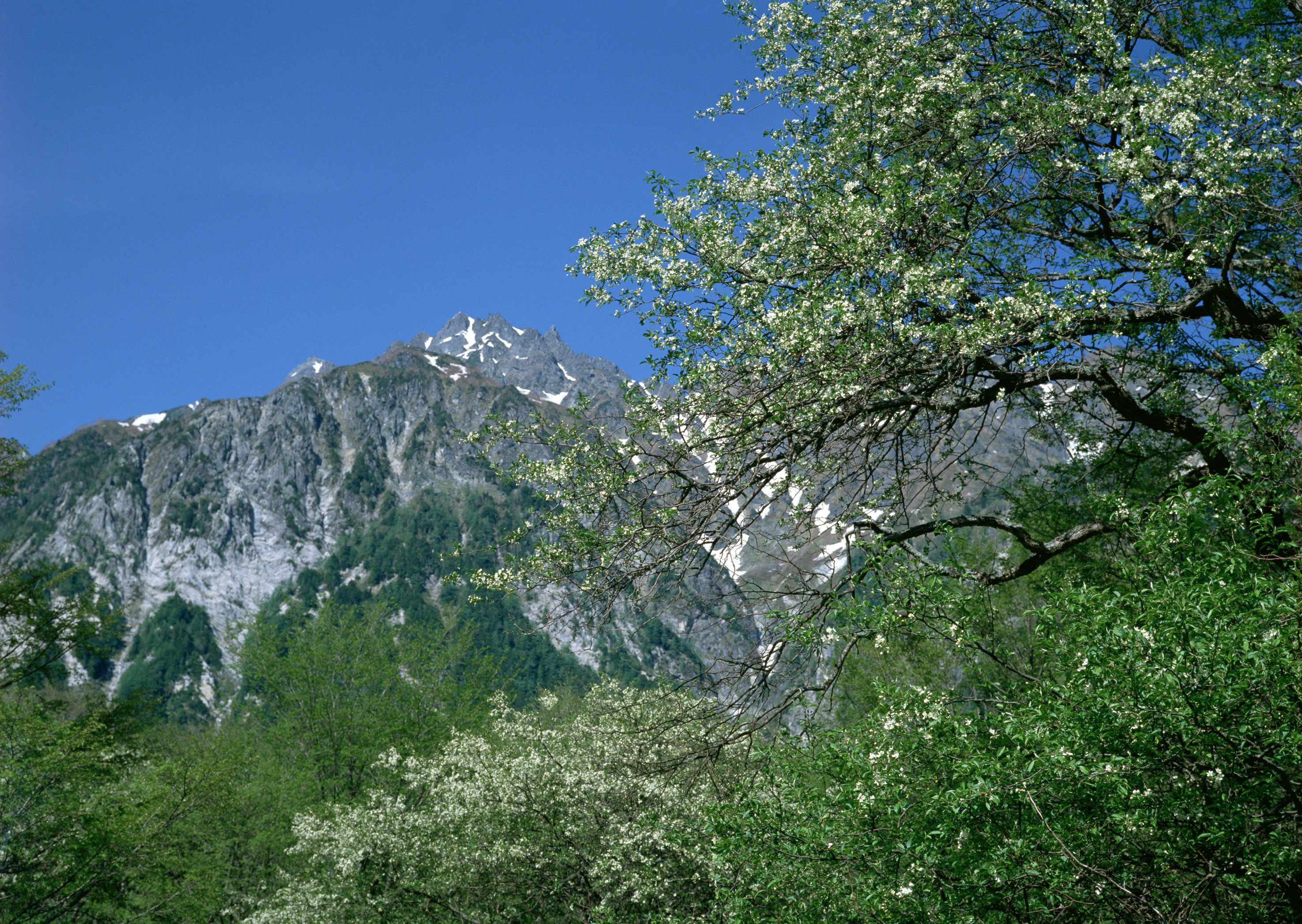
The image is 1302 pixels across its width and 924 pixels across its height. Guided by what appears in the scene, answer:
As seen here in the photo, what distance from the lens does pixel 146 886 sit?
21.9 metres

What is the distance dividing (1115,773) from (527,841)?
13.4 metres

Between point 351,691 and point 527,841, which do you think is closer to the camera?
point 527,841

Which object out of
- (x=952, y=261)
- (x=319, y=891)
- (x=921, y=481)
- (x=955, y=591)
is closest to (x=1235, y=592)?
(x=955, y=591)

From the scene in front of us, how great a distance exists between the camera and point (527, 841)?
1677 centimetres

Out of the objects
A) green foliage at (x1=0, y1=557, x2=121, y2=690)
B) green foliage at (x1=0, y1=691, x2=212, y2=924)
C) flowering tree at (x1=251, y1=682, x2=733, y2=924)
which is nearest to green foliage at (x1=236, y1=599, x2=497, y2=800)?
green foliage at (x1=0, y1=691, x2=212, y2=924)

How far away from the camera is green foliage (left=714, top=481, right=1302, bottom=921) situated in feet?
17.5

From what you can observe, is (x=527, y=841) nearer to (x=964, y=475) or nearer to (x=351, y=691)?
(x=964, y=475)

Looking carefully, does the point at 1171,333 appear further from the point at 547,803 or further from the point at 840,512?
the point at 547,803

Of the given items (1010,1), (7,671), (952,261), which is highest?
(1010,1)

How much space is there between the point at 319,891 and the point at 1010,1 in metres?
19.9

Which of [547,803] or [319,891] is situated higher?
[547,803]

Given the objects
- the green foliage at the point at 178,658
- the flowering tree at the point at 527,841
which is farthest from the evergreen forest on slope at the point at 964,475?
the green foliage at the point at 178,658

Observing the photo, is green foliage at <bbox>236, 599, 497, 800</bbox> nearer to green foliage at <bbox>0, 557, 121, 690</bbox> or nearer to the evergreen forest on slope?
green foliage at <bbox>0, 557, 121, 690</bbox>

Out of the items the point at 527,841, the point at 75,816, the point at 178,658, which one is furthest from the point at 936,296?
the point at 178,658
